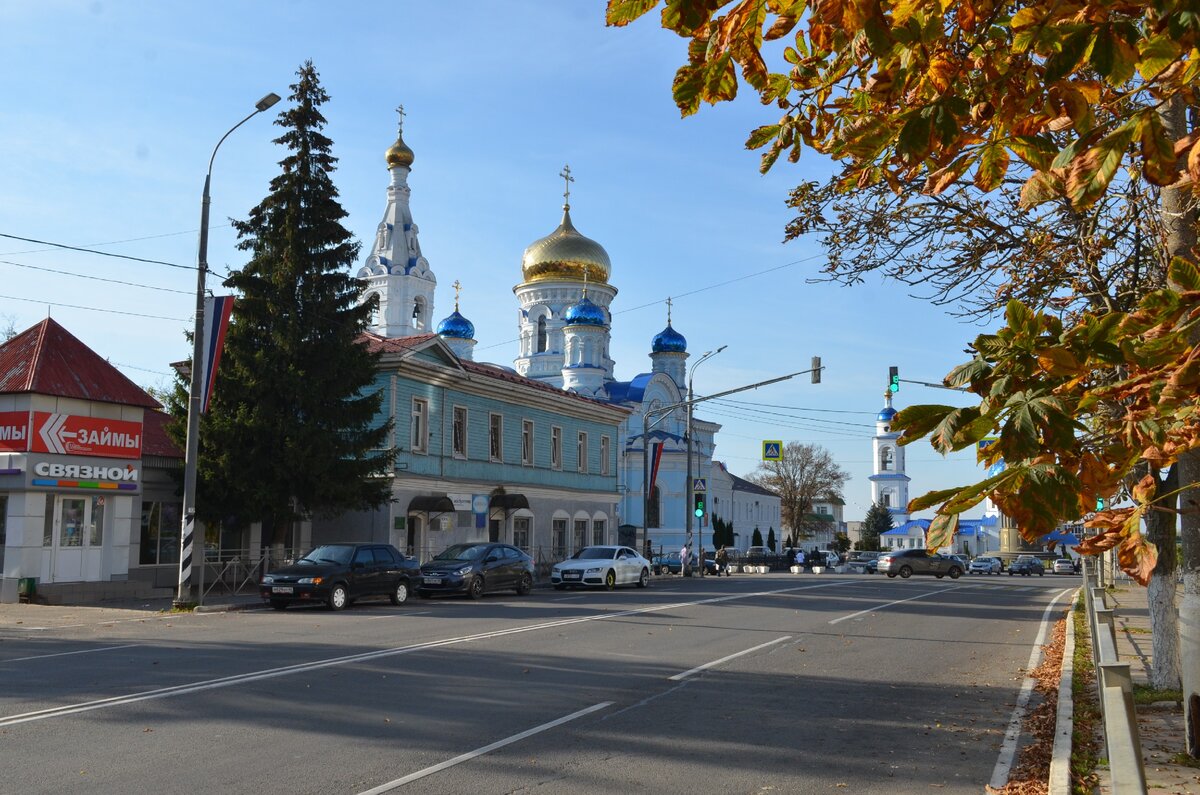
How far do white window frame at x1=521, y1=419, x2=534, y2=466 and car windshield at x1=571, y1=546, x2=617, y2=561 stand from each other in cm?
841

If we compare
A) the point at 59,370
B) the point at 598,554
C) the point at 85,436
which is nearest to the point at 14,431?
the point at 85,436

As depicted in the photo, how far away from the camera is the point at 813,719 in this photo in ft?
33.6

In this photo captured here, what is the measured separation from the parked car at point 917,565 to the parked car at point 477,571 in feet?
80.4

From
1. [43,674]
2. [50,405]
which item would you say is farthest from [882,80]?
[50,405]

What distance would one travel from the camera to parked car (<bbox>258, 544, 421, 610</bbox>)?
890 inches

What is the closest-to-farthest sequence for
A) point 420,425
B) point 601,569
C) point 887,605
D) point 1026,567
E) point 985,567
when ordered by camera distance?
point 887,605, point 601,569, point 420,425, point 985,567, point 1026,567

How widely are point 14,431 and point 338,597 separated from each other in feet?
26.7

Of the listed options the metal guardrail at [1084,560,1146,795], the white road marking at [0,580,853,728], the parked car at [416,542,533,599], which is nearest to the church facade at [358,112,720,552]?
the parked car at [416,542,533,599]

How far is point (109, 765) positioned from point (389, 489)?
81.3 feet

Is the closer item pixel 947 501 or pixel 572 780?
pixel 947 501

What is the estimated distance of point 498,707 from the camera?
10.3m

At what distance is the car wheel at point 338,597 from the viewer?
22828 mm

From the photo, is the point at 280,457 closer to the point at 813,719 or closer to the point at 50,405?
the point at 50,405

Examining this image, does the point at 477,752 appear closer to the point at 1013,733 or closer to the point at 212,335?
the point at 1013,733
